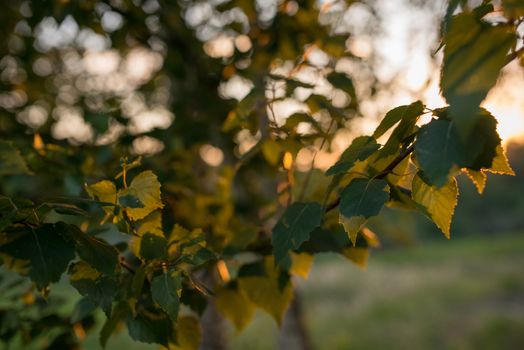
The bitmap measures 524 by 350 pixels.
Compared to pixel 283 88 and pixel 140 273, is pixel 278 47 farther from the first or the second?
pixel 140 273

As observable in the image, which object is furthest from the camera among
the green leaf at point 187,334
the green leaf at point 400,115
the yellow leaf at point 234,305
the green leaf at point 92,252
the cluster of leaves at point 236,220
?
the yellow leaf at point 234,305

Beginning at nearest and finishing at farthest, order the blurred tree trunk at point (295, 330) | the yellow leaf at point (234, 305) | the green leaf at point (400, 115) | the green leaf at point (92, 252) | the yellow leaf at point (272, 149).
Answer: the green leaf at point (400, 115) < the green leaf at point (92, 252) < the yellow leaf at point (234, 305) < the yellow leaf at point (272, 149) < the blurred tree trunk at point (295, 330)

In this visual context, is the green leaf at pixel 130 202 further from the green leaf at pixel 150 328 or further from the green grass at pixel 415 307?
the green grass at pixel 415 307

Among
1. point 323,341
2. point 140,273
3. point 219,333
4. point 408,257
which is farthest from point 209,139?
point 408,257

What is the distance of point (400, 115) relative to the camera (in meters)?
0.85

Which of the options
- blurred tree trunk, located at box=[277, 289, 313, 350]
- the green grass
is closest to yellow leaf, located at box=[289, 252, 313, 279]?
blurred tree trunk, located at box=[277, 289, 313, 350]

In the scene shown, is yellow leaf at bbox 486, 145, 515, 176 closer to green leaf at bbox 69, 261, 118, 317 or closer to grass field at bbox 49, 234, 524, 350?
green leaf at bbox 69, 261, 118, 317

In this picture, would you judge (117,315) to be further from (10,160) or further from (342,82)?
(342,82)

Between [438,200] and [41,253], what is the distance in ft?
2.37

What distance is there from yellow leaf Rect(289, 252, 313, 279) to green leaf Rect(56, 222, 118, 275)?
547mm

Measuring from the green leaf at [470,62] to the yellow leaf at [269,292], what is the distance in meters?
0.84

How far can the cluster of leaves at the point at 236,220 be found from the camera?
0.70 metres

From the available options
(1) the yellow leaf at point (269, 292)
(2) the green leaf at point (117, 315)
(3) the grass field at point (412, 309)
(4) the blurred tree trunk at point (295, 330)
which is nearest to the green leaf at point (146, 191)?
(2) the green leaf at point (117, 315)

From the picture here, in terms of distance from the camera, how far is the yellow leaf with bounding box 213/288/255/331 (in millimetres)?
1440
